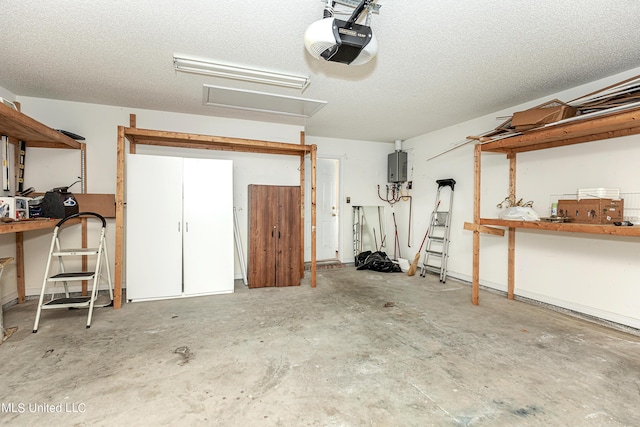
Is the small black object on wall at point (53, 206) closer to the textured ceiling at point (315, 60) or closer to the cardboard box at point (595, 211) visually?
the textured ceiling at point (315, 60)

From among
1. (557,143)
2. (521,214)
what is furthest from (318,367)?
A: (557,143)

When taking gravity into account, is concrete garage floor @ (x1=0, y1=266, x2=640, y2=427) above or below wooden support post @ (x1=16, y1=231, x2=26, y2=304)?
below

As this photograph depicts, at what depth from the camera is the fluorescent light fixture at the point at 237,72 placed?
285cm

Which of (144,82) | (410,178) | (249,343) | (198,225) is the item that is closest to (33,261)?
(198,225)

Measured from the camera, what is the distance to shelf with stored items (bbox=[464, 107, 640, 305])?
2.50 metres

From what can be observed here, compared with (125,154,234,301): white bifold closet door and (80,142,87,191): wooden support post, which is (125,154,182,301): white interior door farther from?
(80,142,87,191): wooden support post

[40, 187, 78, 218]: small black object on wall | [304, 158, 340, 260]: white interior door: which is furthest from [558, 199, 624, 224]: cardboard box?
[40, 187, 78, 218]: small black object on wall

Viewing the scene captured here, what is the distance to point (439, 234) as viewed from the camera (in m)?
5.38

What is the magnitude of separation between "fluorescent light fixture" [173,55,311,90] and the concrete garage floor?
267 centimetres

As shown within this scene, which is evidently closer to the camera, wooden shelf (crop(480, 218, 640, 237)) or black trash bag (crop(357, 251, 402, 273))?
wooden shelf (crop(480, 218, 640, 237))

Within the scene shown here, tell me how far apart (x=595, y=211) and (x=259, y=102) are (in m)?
3.95

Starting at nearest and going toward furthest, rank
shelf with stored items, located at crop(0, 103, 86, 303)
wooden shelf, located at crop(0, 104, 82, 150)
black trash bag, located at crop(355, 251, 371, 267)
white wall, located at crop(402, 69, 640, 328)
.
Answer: wooden shelf, located at crop(0, 104, 82, 150)
shelf with stored items, located at crop(0, 103, 86, 303)
white wall, located at crop(402, 69, 640, 328)
black trash bag, located at crop(355, 251, 371, 267)

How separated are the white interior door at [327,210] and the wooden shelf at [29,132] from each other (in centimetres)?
390

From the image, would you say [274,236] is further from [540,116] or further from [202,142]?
[540,116]
